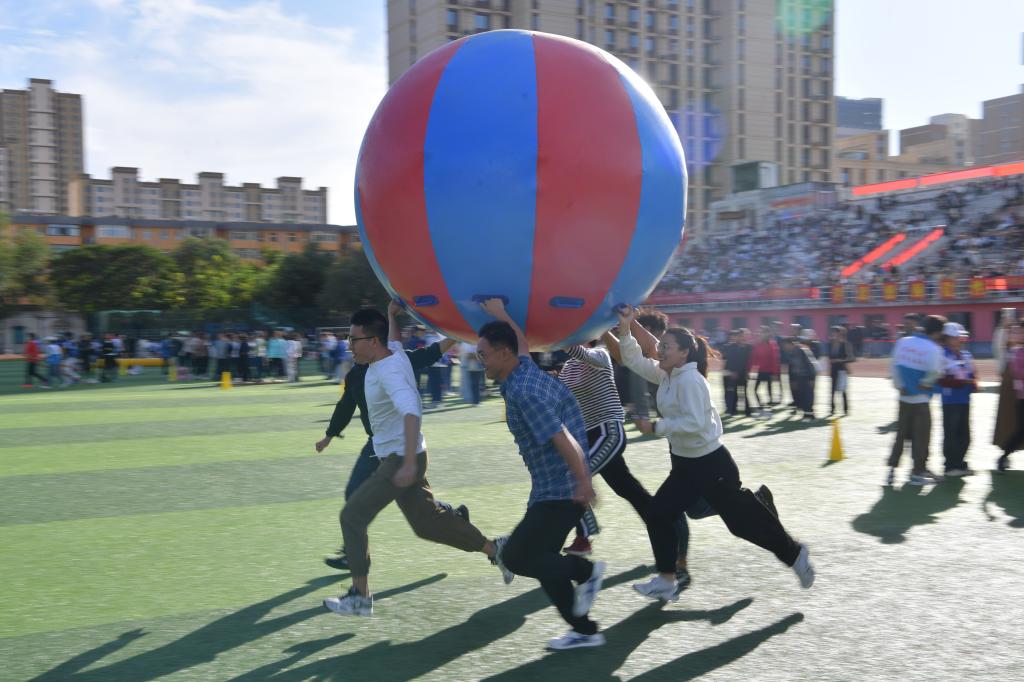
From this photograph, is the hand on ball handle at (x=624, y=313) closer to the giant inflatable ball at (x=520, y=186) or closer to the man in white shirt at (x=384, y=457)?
the giant inflatable ball at (x=520, y=186)

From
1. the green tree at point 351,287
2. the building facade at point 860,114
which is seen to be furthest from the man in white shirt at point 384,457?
the building facade at point 860,114

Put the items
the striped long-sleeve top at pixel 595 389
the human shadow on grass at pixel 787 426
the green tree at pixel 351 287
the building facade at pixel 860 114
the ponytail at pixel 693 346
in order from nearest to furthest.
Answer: the ponytail at pixel 693 346 < the striped long-sleeve top at pixel 595 389 < the human shadow on grass at pixel 787 426 < the green tree at pixel 351 287 < the building facade at pixel 860 114

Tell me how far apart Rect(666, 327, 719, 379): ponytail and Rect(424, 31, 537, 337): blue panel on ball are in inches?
61.4

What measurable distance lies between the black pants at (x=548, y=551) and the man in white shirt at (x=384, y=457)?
2.44 feet

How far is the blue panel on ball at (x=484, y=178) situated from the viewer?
13.1 feet

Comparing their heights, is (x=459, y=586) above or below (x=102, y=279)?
below

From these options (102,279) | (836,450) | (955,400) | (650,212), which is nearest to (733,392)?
(836,450)

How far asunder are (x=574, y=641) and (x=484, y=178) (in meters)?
2.43

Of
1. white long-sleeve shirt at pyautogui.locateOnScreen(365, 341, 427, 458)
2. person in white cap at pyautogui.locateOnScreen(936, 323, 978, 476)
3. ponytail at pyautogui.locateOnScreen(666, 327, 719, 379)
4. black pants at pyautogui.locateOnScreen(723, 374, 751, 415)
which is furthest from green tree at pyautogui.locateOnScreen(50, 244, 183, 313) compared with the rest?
ponytail at pyautogui.locateOnScreen(666, 327, 719, 379)

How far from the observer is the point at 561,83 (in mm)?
4195

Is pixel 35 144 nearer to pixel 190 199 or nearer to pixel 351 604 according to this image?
→ pixel 190 199

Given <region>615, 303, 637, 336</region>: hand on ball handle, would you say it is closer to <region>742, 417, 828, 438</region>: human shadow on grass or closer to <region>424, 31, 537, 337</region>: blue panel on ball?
<region>424, 31, 537, 337</region>: blue panel on ball

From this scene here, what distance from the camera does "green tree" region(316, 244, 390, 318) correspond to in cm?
5831

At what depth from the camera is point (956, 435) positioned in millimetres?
10164
